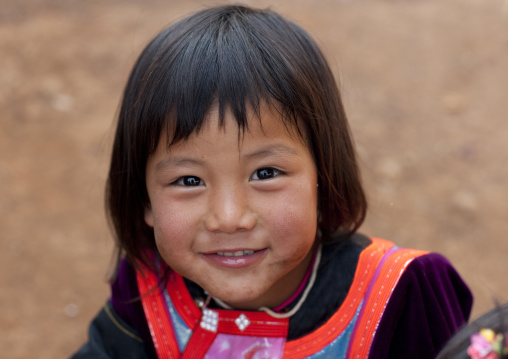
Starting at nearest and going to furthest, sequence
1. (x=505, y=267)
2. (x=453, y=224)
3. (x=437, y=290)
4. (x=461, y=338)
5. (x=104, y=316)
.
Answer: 1. (x=461, y=338)
2. (x=437, y=290)
3. (x=104, y=316)
4. (x=505, y=267)
5. (x=453, y=224)

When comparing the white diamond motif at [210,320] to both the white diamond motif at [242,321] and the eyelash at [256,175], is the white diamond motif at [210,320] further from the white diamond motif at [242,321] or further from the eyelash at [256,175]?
the eyelash at [256,175]

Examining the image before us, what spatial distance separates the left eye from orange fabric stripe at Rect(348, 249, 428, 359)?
0.42 meters

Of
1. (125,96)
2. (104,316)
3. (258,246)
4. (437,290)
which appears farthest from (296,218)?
(104,316)

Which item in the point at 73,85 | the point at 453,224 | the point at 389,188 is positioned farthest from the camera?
the point at 73,85

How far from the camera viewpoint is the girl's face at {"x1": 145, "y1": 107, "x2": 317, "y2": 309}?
1389mm

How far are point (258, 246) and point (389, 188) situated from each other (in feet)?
7.76

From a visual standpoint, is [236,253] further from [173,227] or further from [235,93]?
[235,93]

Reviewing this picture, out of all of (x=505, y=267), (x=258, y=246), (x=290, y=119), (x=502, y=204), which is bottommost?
(x=505, y=267)

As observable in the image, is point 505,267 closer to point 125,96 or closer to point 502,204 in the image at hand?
point 502,204

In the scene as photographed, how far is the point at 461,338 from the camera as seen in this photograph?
45.2 inches

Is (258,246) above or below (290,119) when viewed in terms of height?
below

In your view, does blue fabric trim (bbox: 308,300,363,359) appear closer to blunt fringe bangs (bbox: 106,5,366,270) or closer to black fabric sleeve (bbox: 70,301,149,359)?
blunt fringe bangs (bbox: 106,5,366,270)

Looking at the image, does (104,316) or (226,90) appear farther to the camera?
(104,316)

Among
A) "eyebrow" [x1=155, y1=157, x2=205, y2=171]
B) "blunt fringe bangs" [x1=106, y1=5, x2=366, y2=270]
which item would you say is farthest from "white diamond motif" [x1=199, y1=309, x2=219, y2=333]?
"eyebrow" [x1=155, y1=157, x2=205, y2=171]
